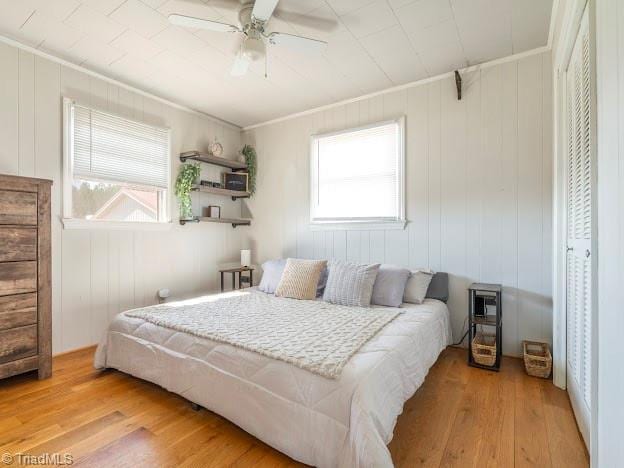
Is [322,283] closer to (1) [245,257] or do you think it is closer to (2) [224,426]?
(1) [245,257]

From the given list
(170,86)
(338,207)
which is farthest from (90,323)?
(338,207)

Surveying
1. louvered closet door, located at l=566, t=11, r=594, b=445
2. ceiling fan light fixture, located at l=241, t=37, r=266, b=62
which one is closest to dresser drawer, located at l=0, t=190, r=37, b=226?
ceiling fan light fixture, located at l=241, t=37, r=266, b=62

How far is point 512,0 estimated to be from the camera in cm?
206

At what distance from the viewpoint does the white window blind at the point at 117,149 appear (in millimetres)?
2904

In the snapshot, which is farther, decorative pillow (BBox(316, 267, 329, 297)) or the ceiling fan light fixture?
decorative pillow (BBox(316, 267, 329, 297))

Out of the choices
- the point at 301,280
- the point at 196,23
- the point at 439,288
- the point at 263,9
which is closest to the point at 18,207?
the point at 196,23

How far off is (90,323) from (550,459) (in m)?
3.49

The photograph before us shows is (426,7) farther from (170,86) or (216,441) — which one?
(216,441)

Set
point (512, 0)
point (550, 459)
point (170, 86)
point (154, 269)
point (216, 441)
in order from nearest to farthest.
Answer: point (550, 459), point (216, 441), point (512, 0), point (170, 86), point (154, 269)

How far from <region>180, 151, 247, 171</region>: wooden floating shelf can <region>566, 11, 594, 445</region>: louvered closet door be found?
3.26 meters

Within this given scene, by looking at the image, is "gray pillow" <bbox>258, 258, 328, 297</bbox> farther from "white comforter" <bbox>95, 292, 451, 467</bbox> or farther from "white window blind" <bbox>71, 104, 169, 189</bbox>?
"white window blind" <bbox>71, 104, 169, 189</bbox>

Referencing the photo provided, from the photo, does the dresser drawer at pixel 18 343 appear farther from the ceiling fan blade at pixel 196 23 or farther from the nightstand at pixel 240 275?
the ceiling fan blade at pixel 196 23

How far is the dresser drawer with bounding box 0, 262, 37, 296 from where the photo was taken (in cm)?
216

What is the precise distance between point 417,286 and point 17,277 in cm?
302
